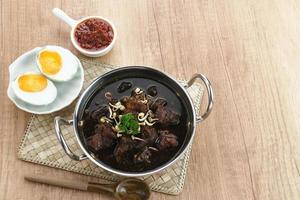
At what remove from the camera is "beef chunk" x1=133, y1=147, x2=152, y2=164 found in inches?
61.7

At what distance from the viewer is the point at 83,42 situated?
6.19 feet

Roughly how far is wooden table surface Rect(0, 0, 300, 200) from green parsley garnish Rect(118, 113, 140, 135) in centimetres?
27

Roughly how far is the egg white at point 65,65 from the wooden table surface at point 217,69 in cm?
16

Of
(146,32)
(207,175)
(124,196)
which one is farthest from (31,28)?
(207,175)

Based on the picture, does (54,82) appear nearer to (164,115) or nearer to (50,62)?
(50,62)

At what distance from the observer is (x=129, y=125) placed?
157 centimetres

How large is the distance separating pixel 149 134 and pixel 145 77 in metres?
0.26

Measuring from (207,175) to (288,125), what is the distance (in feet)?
1.39

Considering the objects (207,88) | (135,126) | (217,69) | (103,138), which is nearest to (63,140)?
(103,138)

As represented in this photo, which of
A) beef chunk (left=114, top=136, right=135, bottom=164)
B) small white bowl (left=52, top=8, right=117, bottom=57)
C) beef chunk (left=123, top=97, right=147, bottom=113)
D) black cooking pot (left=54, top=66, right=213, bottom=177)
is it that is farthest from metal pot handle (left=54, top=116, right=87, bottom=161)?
small white bowl (left=52, top=8, right=117, bottom=57)

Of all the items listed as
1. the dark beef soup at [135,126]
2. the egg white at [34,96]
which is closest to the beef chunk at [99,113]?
the dark beef soup at [135,126]

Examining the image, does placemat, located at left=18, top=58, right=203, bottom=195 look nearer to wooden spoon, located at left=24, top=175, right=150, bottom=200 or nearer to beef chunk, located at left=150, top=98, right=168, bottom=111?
wooden spoon, located at left=24, top=175, right=150, bottom=200

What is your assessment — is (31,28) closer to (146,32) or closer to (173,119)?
(146,32)

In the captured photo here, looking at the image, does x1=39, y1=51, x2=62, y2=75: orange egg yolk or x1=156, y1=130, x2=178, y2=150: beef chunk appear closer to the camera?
x1=156, y1=130, x2=178, y2=150: beef chunk
